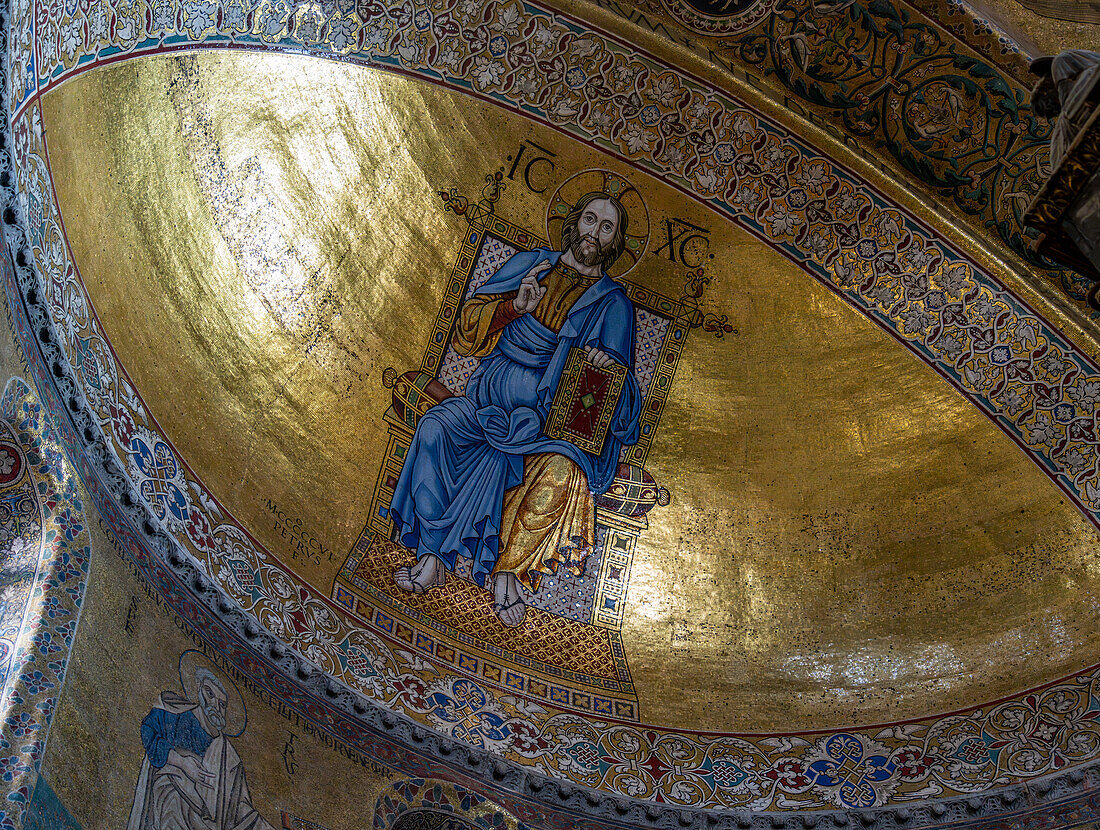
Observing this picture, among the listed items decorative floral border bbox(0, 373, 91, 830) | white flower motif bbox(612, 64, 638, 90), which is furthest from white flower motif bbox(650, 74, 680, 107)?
decorative floral border bbox(0, 373, 91, 830)

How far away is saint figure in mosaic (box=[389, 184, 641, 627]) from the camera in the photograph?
9328mm

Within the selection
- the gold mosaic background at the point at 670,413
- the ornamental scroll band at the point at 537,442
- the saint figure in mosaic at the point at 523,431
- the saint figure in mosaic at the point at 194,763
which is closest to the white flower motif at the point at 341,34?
the gold mosaic background at the point at 670,413

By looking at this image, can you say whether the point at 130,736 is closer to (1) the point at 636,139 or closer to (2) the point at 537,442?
(2) the point at 537,442

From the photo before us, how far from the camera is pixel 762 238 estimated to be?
361 inches

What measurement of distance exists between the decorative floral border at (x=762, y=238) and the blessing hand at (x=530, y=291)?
1.10 meters

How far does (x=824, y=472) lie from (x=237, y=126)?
5291 mm

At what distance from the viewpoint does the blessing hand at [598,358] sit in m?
9.49

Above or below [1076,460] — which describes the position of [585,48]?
above

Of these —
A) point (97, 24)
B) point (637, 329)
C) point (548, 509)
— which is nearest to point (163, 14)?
point (97, 24)

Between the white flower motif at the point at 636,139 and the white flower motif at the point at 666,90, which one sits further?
the white flower motif at the point at 636,139

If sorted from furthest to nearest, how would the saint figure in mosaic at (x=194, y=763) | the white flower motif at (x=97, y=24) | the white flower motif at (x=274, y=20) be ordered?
the white flower motif at (x=274, y=20), the white flower motif at (x=97, y=24), the saint figure in mosaic at (x=194, y=763)

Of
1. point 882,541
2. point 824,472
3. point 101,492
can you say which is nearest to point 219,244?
point 101,492

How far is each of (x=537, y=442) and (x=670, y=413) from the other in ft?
3.65

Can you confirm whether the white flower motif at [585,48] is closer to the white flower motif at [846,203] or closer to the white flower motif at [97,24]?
the white flower motif at [846,203]
